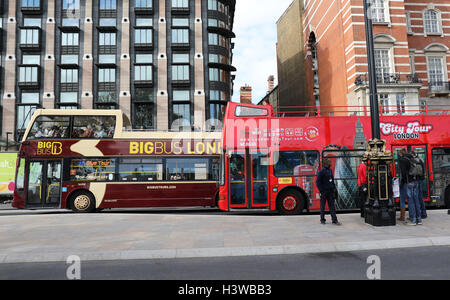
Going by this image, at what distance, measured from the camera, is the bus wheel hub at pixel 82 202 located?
12641mm

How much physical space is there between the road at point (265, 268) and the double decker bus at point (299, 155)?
5.34 meters

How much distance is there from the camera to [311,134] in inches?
434

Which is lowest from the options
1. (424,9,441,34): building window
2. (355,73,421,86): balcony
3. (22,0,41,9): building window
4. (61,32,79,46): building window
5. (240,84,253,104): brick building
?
(355,73,421,86): balcony

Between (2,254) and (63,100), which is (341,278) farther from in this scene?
(63,100)

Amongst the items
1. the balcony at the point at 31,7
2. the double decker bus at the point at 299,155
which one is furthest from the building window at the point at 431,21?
the balcony at the point at 31,7

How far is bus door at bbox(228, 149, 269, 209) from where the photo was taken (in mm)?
10797

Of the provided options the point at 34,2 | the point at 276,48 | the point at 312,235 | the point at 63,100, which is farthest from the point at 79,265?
the point at 276,48

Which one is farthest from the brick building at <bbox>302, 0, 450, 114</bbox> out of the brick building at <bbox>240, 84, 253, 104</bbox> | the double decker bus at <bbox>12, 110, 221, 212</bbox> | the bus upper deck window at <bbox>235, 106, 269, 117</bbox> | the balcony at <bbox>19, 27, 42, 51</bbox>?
the balcony at <bbox>19, 27, 42, 51</bbox>

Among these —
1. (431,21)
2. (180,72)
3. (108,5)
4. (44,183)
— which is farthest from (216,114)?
(44,183)

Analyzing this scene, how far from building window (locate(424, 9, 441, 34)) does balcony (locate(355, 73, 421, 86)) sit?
6.41m

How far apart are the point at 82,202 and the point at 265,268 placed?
1020cm

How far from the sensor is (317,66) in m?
35.3

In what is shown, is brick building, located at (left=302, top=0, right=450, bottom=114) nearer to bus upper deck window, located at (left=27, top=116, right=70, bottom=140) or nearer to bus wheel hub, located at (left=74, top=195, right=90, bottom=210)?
bus wheel hub, located at (left=74, top=195, right=90, bottom=210)

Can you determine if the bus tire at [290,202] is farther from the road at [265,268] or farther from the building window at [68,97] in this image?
the building window at [68,97]
